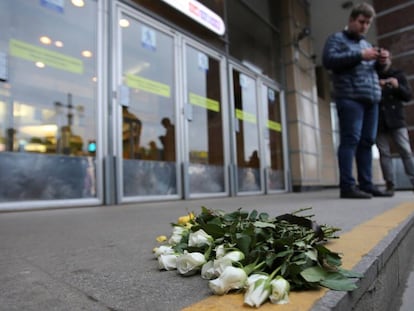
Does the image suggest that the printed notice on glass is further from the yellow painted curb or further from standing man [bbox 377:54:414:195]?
standing man [bbox 377:54:414:195]

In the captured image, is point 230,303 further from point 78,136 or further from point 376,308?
point 78,136

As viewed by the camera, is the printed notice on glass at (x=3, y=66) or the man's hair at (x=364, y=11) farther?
the man's hair at (x=364, y=11)

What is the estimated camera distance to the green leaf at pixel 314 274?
2.27 feet

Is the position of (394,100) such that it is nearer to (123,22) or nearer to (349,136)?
(349,136)

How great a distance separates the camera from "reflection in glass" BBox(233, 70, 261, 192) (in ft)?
18.0

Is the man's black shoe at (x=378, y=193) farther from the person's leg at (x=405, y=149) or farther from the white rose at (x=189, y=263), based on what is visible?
the white rose at (x=189, y=263)

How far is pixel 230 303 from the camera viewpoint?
2.12 feet

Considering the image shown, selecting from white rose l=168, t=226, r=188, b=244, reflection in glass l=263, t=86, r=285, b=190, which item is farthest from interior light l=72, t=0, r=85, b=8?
reflection in glass l=263, t=86, r=285, b=190

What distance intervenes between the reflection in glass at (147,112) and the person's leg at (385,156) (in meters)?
2.52

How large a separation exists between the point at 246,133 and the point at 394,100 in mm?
2217

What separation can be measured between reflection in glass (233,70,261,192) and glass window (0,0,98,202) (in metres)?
2.57

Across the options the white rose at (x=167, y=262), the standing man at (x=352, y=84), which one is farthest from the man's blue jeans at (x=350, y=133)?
the white rose at (x=167, y=262)

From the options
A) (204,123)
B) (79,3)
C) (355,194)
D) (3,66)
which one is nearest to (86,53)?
(79,3)

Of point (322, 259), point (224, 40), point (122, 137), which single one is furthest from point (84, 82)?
point (322, 259)
